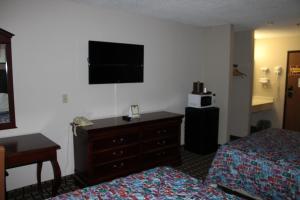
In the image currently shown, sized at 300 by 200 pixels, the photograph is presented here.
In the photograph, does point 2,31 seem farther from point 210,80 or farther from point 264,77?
point 264,77

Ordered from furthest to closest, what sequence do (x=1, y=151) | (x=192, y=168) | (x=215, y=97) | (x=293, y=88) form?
(x=293, y=88)
(x=215, y=97)
(x=192, y=168)
(x=1, y=151)

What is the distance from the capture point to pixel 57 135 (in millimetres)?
3273

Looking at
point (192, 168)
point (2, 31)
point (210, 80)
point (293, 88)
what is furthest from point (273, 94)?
point (2, 31)

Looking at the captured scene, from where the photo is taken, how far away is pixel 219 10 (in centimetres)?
359

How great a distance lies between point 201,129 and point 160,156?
103 cm

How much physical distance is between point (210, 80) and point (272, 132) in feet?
5.70

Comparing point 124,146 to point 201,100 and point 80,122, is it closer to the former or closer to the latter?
point 80,122

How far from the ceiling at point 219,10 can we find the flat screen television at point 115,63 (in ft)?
1.81

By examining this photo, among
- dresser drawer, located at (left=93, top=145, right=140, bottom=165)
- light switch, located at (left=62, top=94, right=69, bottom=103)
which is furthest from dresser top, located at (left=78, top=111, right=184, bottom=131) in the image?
light switch, located at (left=62, top=94, right=69, bottom=103)

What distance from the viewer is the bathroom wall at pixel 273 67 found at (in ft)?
19.4

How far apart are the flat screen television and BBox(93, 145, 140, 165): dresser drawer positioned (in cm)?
100

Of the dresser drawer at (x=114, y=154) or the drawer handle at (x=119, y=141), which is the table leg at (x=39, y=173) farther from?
the drawer handle at (x=119, y=141)

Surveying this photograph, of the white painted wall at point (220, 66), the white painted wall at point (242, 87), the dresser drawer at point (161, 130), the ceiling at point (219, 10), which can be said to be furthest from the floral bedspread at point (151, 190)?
the white painted wall at point (242, 87)

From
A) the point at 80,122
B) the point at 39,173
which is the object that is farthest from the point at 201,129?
the point at 39,173
